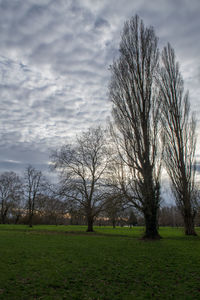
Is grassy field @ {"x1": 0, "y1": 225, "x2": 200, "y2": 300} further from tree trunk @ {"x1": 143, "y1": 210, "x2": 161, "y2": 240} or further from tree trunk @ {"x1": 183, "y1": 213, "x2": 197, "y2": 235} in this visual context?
tree trunk @ {"x1": 183, "y1": 213, "x2": 197, "y2": 235}

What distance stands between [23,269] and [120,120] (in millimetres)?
11752

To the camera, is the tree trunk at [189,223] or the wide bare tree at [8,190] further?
the wide bare tree at [8,190]

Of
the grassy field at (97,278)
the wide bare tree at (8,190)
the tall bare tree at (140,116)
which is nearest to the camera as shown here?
the grassy field at (97,278)

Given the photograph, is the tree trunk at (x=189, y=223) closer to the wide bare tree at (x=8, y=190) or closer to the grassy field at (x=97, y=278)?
the grassy field at (x=97, y=278)

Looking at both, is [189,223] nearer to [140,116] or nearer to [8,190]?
[140,116]

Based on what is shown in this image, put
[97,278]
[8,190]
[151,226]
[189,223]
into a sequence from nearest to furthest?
[97,278] < [151,226] < [189,223] < [8,190]

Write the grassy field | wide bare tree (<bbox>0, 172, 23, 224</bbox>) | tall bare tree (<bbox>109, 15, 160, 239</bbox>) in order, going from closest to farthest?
the grassy field, tall bare tree (<bbox>109, 15, 160, 239</bbox>), wide bare tree (<bbox>0, 172, 23, 224</bbox>)

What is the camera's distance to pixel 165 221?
8125cm

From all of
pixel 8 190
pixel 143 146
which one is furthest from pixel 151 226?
pixel 8 190

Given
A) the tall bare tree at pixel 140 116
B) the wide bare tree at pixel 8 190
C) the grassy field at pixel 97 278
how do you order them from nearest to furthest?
the grassy field at pixel 97 278
the tall bare tree at pixel 140 116
the wide bare tree at pixel 8 190

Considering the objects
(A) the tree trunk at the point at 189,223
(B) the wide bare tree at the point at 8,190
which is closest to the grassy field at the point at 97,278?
(A) the tree trunk at the point at 189,223

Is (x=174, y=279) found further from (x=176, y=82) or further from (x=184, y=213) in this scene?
(x=176, y=82)

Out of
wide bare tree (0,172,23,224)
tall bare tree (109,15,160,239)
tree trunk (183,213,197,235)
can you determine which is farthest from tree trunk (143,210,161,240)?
wide bare tree (0,172,23,224)

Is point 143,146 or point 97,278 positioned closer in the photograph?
point 97,278
